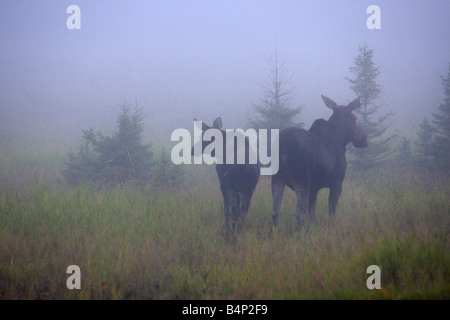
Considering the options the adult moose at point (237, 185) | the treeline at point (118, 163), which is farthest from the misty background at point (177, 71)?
the adult moose at point (237, 185)

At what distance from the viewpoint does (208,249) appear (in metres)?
4.82

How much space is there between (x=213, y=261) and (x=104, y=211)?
10.3 feet

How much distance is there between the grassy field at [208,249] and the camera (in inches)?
138

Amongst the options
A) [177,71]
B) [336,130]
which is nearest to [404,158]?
[336,130]

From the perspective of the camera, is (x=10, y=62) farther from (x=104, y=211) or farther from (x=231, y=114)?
(x=104, y=211)

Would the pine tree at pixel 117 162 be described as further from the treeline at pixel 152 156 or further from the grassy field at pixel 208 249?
the grassy field at pixel 208 249

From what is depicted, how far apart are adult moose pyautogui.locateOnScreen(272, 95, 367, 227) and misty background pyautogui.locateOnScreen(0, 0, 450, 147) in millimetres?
8933

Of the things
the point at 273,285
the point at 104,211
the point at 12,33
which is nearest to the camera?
the point at 273,285

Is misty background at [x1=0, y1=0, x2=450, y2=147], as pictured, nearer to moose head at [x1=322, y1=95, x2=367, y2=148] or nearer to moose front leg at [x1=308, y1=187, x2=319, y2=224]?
moose head at [x1=322, y1=95, x2=367, y2=148]

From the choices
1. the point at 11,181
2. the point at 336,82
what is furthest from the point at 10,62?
the point at 336,82

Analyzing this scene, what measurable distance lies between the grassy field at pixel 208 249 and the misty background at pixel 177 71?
29.3 ft

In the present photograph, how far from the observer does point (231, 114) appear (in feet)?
85.3

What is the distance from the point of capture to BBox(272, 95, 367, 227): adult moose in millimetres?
5473

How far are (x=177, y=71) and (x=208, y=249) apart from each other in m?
44.7
